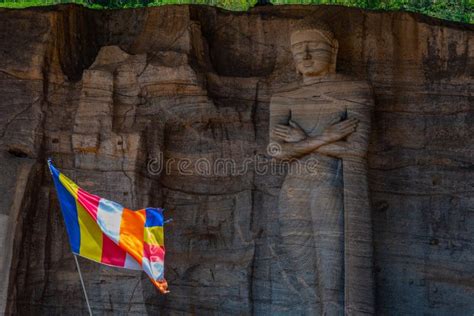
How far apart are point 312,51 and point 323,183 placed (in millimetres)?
1531

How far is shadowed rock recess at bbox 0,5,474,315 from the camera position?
1310 centimetres

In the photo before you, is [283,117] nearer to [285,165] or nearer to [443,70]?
[285,165]

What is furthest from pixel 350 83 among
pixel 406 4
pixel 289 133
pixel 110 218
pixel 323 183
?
pixel 406 4

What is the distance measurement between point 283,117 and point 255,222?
49.9 inches

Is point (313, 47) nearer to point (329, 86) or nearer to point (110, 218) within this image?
point (329, 86)

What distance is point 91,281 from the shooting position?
13047 millimetres

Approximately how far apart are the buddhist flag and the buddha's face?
8.47ft

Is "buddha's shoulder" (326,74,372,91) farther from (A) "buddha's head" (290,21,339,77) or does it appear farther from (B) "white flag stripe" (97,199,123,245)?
(B) "white flag stripe" (97,199,123,245)

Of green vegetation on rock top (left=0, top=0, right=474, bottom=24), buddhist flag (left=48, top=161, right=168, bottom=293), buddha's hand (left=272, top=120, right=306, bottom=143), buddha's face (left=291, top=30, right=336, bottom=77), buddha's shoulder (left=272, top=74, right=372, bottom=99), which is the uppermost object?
green vegetation on rock top (left=0, top=0, right=474, bottom=24)

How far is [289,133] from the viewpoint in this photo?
13.0m

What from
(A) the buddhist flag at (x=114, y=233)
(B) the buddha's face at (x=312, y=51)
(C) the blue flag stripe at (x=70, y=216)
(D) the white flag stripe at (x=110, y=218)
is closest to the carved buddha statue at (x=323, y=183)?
(B) the buddha's face at (x=312, y=51)

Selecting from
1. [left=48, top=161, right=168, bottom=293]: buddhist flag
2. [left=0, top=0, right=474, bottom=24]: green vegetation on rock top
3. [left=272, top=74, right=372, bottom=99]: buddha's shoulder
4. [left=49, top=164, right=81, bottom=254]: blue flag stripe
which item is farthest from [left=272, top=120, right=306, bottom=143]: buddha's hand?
[left=0, top=0, right=474, bottom=24]: green vegetation on rock top

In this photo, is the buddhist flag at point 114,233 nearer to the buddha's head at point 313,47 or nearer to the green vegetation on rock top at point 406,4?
the buddha's head at point 313,47

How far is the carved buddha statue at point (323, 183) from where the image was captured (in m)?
12.5
